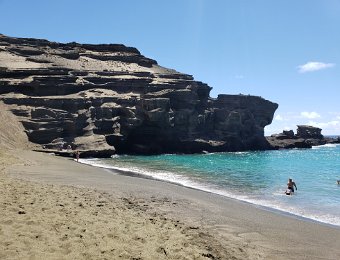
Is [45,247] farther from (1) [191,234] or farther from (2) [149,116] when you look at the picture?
(2) [149,116]

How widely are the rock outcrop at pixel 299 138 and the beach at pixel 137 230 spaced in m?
93.9

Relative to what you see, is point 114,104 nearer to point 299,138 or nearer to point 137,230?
point 137,230

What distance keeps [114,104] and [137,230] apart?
57610 millimetres

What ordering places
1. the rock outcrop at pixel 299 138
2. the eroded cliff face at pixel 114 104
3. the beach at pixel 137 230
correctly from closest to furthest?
the beach at pixel 137 230, the eroded cliff face at pixel 114 104, the rock outcrop at pixel 299 138

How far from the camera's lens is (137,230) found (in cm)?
1004

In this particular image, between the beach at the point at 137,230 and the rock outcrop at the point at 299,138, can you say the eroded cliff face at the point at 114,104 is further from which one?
the beach at the point at 137,230

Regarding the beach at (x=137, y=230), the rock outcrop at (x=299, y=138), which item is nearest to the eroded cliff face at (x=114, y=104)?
the rock outcrop at (x=299, y=138)

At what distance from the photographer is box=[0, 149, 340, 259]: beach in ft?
26.6

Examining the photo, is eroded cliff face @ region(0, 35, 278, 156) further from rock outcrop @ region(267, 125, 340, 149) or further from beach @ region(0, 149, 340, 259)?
beach @ region(0, 149, 340, 259)

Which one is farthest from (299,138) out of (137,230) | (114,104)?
(137,230)

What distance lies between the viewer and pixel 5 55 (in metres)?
76.4

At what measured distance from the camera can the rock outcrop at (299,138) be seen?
110 m

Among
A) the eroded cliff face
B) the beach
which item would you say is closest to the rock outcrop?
the eroded cliff face

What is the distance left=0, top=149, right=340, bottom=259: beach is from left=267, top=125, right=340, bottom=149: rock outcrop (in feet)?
308
